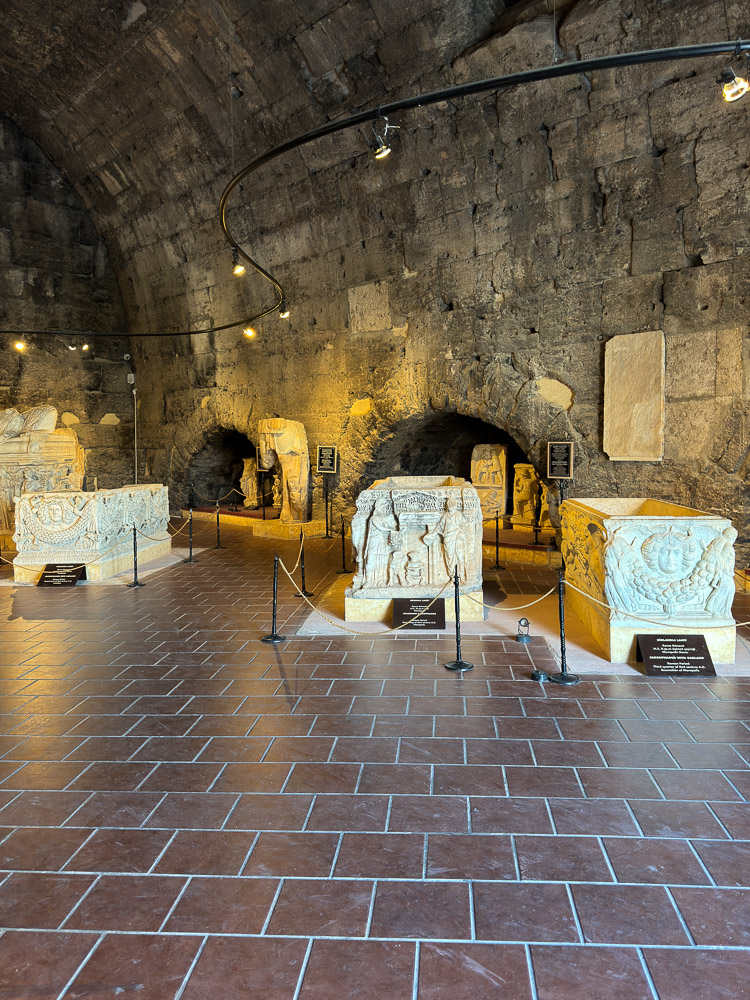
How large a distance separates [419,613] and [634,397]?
195 inches

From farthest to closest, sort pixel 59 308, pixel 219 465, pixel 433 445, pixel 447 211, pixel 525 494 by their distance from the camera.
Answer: pixel 219 465, pixel 59 308, pixel 433 445, pixel 525 494, pixel 447 211

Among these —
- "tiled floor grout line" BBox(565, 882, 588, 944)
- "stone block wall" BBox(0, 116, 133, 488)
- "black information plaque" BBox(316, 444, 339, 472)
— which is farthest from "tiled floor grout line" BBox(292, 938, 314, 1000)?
"stone block wall" BBox(0, 116, 133, 488)

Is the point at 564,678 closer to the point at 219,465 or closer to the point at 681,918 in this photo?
the point at 681,918

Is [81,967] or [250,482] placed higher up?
[250,482]

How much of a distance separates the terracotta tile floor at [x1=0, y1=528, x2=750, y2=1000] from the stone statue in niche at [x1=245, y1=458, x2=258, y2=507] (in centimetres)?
1030

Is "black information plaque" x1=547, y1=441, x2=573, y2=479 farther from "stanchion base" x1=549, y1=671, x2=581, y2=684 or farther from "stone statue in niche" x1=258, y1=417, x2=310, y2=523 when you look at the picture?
"stanchion base" x1=549, y1=671, x2=581, y2=684

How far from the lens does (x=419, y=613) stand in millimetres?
6121

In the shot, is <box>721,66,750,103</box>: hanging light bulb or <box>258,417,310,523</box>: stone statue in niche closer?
<box>721,66,750,103</box>: hanging light bulb

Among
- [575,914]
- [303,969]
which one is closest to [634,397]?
[575,914]

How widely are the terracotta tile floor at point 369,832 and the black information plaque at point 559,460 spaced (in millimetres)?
4711

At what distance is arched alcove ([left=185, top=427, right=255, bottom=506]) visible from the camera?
641 inches

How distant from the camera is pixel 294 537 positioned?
39.8 ft

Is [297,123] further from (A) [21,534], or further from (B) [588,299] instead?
(A) [21,534]

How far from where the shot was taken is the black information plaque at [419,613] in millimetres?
6195
